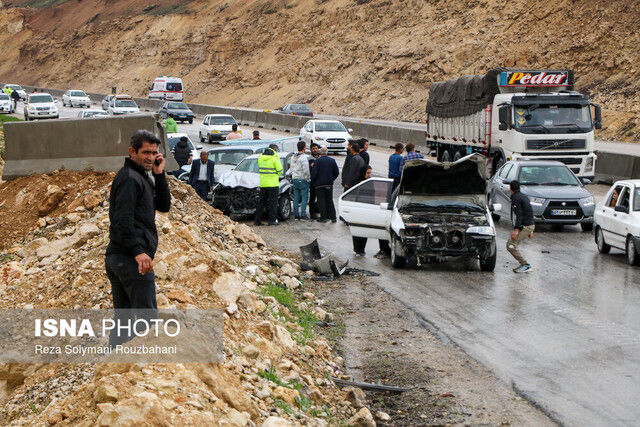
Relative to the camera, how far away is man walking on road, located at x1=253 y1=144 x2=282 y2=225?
66.5 feet

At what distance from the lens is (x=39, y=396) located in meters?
7.45

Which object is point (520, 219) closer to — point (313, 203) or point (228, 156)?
point (313, 203)

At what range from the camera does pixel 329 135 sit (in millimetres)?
40094

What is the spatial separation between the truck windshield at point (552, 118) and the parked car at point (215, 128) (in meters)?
22.0

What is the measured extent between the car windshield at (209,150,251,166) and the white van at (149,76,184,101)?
51454mm

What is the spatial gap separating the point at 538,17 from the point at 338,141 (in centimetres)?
2338

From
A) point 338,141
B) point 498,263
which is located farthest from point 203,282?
point 338,141

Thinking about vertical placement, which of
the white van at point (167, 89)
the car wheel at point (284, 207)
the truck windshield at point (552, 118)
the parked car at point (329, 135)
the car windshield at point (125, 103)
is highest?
the white van at point (167, 89)

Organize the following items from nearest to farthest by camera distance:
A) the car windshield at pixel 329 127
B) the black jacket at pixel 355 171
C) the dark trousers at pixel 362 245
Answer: the dark trousers at pixel 362 245, the black jacket at pixel 355 171, the car windshield at pixel 329 127

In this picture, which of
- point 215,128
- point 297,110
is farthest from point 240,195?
point 297,110

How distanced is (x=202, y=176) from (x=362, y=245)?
641 centimetres

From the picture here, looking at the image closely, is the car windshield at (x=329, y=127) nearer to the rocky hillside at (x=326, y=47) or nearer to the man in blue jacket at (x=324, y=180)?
the rocky hillside at (x=326, y=47)

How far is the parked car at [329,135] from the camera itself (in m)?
39.8

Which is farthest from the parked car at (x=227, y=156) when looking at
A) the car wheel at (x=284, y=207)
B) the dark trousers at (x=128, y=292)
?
the dark trousers at (x=128, y=292)
